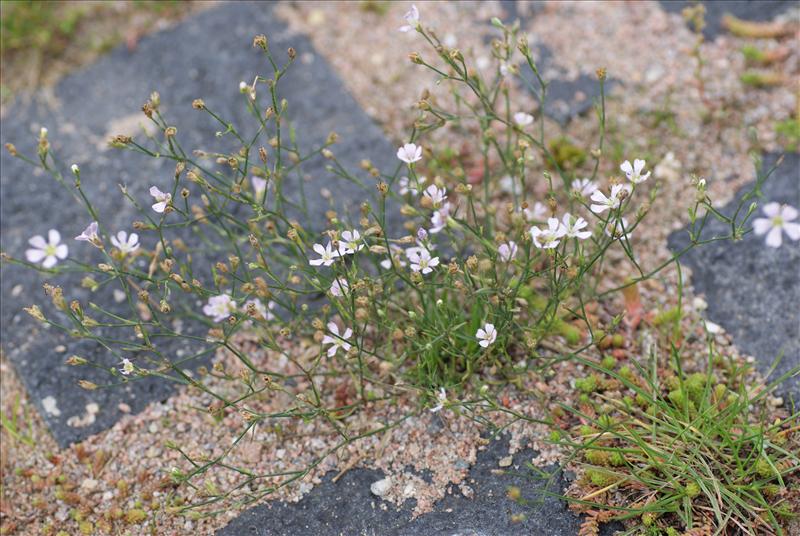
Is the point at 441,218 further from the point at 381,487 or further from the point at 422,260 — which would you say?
the point at 381,487

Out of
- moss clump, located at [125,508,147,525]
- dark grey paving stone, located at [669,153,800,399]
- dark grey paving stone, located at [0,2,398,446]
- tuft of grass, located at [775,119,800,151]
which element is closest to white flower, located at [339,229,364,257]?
dark grey paving stone, located at [0,2,398,446]

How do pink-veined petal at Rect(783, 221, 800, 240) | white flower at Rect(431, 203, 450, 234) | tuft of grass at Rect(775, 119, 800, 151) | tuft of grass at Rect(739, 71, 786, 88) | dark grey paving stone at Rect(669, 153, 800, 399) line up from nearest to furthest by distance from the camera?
pink-veined petal at Rect(783, 221, 800, 240) < white flower at Rect(431, 203, 450, 234) < dark grey paving stone at Rect(669, 153, 800, 399) < tuft of grass at Rect(775, 119, 800, 151) < tuft of grass at Rect(739, 71, 786, 88)

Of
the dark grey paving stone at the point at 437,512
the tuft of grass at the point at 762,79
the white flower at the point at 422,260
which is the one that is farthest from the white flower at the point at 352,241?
the tuft of grass at the point at 762,79

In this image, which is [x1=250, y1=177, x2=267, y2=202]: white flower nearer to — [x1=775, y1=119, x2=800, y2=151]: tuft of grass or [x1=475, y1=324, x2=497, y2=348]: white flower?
[x1=475, y1=324, x2=497, y2=348]: white flower

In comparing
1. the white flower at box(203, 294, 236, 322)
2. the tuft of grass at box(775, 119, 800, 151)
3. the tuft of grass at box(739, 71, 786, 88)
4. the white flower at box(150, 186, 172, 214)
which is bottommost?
the white flower at box(203, 294, 236, 322)

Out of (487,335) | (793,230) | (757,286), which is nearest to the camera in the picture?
(793,230)

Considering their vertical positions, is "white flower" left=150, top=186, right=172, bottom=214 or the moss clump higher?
"white flower" left=150, top=186, right=172, bottom=214

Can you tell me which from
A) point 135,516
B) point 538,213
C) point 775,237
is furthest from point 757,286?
point 135,516
